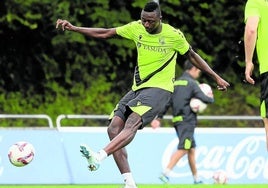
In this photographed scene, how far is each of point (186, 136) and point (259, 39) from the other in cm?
655

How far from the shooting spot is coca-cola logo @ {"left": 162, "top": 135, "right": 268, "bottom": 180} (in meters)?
18.6

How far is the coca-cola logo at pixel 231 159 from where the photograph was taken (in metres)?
18.6

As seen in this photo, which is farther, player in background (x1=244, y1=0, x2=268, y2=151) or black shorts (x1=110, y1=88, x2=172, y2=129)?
black shorts (x1=110, y1=88, x2=172, y2=129)

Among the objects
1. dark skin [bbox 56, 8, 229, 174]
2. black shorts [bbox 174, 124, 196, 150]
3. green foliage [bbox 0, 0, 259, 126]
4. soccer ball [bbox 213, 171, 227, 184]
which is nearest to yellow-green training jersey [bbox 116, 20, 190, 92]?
dark skin [bbox 56, 8, 229, 174]

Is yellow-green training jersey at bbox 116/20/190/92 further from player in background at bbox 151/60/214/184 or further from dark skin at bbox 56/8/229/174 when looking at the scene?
player in background at bbox 151/60/214/184

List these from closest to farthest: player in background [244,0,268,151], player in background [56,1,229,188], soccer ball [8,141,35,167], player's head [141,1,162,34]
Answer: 1. player in background [244,0,268,151]
2. player's head [141,1,162,34]
3. player in background [56,1,229,188]
4. soccer ball [8,141,35,167]

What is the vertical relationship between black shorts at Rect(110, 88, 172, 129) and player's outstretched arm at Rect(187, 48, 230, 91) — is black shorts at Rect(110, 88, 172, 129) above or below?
below

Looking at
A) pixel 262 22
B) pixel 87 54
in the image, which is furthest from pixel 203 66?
pixel 87 54

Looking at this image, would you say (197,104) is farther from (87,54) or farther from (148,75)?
(87,54)

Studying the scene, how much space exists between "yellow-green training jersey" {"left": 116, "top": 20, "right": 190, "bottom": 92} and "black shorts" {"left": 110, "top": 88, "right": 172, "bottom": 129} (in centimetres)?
8

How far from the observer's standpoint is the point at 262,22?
1093cm

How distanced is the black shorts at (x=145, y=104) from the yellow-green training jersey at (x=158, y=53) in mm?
83

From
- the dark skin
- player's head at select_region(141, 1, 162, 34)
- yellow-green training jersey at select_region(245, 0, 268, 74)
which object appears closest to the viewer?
yellow-green training jersey at select_region(245, 0, 268, 74)

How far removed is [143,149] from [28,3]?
7.10 m
